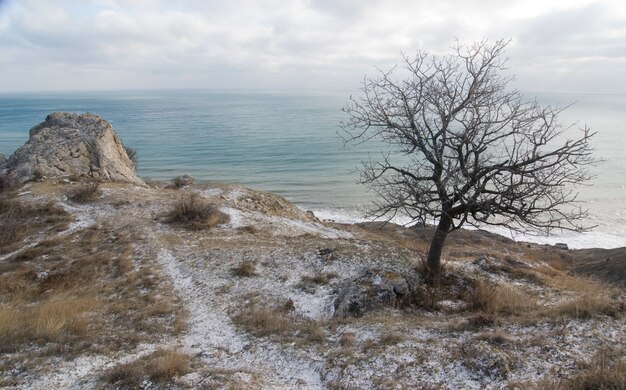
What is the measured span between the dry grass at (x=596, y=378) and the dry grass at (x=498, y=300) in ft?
10.8

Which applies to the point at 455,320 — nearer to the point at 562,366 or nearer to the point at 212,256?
the point at 562,366

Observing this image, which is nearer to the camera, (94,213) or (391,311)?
(391,311)

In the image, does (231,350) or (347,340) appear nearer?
(347,340)

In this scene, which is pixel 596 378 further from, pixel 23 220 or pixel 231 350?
pixel 23 220

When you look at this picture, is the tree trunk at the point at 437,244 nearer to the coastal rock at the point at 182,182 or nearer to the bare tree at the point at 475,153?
the bare tree at the point at 475,153

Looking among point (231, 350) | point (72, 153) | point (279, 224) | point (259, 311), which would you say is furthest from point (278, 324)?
point (72, 153)

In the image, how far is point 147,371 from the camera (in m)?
7.54

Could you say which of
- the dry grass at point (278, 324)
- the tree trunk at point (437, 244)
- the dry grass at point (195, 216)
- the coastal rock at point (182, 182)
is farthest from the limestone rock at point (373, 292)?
the coastal rock at point (182, 182)

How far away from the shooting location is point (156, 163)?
6256cm

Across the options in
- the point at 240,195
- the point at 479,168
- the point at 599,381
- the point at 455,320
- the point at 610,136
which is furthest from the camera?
the point at 610,136

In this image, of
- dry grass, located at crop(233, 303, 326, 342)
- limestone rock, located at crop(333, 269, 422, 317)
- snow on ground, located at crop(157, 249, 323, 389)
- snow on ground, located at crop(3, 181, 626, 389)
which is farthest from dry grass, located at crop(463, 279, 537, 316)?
snow on ground, located at crop(157, 249, 323, 389)

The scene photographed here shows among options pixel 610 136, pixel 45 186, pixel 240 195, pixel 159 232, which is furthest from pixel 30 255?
pixel 610 136

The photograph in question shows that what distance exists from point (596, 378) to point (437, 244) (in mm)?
6778

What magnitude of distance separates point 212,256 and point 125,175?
1868 centimetres
